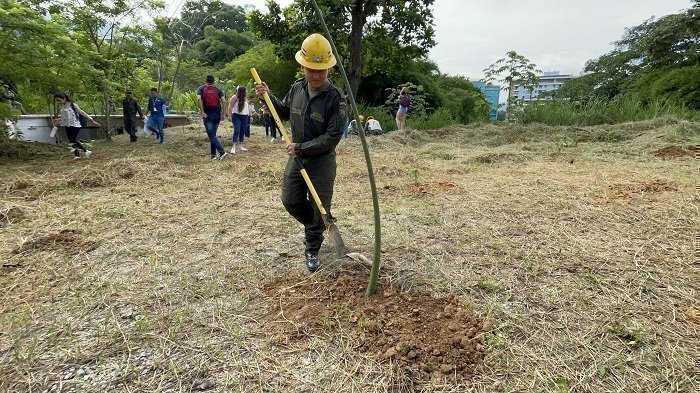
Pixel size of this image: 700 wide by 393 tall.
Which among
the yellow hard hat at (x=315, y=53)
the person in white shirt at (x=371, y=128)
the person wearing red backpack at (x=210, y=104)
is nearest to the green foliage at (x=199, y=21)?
the person in white shirt at (x=371, y=128)

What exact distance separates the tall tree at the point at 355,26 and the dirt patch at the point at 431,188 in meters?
7.00

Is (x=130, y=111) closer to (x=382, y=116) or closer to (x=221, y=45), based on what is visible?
(x=382, y=116)

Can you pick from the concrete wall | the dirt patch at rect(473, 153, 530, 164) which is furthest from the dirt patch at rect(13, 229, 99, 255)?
the concrete wall

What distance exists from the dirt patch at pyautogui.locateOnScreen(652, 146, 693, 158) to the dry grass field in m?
1.50

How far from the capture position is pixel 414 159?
7574 mm

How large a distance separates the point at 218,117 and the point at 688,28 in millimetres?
19490

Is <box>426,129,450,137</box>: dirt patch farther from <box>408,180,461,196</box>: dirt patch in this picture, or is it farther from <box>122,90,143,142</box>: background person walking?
<box>122,90,143,142</box>: background person walking

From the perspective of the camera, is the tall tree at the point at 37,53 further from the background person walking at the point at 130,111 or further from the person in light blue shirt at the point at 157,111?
the background person walking at the point at 130,111

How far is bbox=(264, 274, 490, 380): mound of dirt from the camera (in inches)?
76.2

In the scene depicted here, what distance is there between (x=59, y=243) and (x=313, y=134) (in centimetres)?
238

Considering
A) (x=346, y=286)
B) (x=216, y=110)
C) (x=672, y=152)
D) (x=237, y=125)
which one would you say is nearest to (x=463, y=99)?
(x=672, y=152)

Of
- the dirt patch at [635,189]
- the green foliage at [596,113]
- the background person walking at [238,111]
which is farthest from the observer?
the green foliage at [596,113]

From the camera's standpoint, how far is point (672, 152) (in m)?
6.91

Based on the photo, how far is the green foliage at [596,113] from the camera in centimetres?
1112
